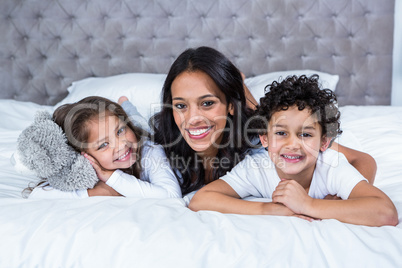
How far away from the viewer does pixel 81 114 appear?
1.35 metres

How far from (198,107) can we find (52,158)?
557 millimetres

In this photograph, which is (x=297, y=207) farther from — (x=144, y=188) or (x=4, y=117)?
(x=4, y=117)

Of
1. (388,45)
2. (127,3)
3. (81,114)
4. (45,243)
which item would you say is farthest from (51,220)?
(388,45)

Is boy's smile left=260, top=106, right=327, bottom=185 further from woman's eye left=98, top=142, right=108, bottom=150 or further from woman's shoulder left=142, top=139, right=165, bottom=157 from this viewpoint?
woman's eye left=98, top=142, right=108, bottom=150

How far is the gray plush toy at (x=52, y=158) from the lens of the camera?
1168 mm

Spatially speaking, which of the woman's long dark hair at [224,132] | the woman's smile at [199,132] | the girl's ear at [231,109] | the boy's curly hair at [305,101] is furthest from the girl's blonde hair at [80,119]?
the boy's curly hair at [305,101]

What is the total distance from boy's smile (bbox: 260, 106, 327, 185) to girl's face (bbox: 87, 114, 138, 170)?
585 millimetres

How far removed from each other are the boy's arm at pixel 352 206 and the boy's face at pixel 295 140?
132 millimetres

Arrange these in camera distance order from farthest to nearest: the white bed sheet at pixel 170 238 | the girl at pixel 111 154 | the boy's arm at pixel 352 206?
the girl at pixel 111 154, the boy's arm at pixel 352 206, the white bed sheet at pixel 170 238

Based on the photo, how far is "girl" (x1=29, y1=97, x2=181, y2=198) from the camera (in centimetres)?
126

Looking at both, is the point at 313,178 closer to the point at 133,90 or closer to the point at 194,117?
the point at 194,117

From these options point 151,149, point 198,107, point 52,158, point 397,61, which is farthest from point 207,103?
point 397,61

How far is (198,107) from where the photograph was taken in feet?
4.27

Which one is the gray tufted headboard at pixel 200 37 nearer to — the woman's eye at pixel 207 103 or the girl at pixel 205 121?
the girl at pixel 205 121
